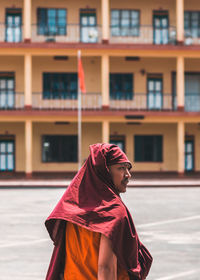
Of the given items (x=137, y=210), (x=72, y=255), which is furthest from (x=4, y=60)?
(x=72, y=255)

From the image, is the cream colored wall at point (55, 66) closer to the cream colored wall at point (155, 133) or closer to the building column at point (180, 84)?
the cream colored wall at point (155, 133)

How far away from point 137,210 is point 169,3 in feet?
71.2

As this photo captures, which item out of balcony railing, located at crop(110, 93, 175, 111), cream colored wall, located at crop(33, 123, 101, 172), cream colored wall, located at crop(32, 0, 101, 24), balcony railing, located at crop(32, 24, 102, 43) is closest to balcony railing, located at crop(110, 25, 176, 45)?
balcony railing, located at crop(32, 24, 102, 43)

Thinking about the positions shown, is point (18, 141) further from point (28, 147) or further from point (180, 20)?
point (180, 20)

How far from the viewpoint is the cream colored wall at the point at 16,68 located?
33.4 m

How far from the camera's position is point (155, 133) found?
34250 mm

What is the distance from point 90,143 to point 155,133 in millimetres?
3989

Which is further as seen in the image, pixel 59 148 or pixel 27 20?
pixel 59 148

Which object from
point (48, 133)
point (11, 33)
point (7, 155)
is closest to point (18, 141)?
point (7, 155)

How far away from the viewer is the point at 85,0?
33.9 m

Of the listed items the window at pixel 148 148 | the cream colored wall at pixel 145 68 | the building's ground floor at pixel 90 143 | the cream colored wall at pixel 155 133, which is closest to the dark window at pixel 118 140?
the building's ground floor at pixel 90 143

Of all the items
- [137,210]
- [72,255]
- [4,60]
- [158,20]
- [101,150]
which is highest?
[158,20]

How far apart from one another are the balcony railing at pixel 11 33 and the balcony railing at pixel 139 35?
5.34m

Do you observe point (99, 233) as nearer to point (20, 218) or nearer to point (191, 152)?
point (20, 218)
